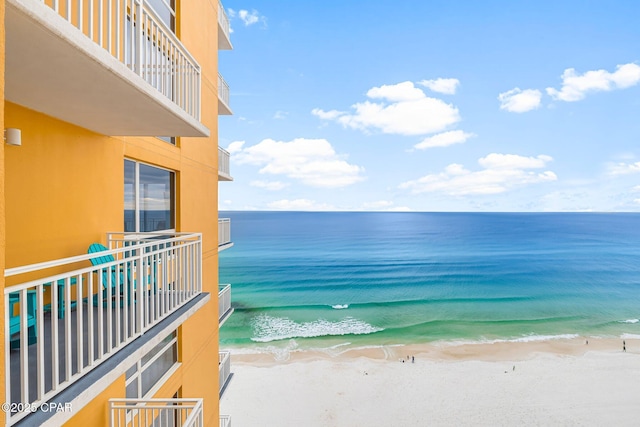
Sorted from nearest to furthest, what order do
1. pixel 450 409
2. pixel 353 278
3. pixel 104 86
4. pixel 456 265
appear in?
pixel 104 86 < pixel 450 409 < pixel 353 278 < pixel 456 265

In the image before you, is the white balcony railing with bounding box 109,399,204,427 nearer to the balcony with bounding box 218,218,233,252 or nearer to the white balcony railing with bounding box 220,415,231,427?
the white balcony railing with bounding box 220,415,231,427

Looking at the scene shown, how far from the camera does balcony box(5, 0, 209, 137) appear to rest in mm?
2479

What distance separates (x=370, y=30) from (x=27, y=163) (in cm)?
9528

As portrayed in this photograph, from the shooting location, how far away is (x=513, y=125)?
11006 centimetres

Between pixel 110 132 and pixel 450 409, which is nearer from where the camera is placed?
pixel 110 132

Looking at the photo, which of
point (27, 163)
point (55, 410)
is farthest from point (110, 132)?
point (55, 410)

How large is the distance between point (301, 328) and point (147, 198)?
83.9 ft

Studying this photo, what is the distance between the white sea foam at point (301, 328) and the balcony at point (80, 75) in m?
25.2

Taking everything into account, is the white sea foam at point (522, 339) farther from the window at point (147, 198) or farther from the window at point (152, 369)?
the window at point (147, 198)

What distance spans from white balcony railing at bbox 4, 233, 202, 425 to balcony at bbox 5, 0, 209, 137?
159 centimetres

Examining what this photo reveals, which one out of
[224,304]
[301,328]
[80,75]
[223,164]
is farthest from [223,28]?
[301,328]

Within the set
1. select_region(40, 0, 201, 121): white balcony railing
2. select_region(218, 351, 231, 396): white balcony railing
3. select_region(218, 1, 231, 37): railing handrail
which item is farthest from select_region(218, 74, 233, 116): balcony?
select_region(218, 351, 231, 396): white balcony railing

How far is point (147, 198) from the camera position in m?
7.00

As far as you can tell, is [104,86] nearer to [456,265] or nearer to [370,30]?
[456,265]
